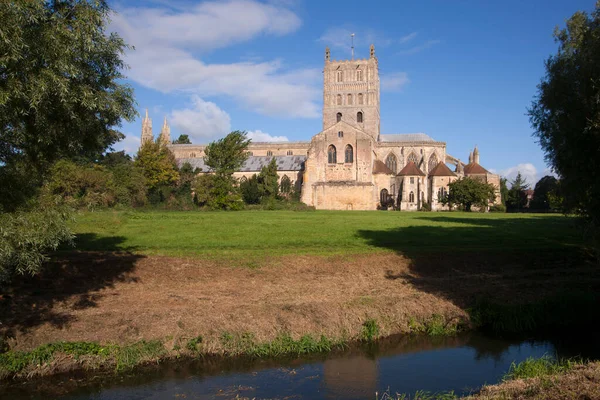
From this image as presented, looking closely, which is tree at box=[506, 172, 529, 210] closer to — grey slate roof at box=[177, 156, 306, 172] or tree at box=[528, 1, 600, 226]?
grey slate roof at box=[177, 156, 306, 172]

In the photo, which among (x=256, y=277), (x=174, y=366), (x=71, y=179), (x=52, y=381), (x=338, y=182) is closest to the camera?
(x=52, y=381)

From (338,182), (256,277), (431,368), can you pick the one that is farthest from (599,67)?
(338,182)

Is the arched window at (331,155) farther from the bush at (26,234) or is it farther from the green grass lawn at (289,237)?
the bush at (26,234)

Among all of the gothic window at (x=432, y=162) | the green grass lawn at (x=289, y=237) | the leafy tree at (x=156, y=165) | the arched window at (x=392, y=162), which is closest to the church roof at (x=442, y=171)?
the gothic window at (x=432, y=162)

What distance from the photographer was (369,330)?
13.9 meters

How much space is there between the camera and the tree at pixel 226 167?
51.3 meters

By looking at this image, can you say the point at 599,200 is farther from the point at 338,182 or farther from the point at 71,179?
the point at 338,182

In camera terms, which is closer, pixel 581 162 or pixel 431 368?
pixel 431 368

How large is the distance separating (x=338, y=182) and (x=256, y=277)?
153 ft

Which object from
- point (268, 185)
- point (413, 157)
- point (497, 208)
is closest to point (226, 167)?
point (268, 185)

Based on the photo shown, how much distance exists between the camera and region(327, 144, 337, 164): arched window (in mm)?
65500

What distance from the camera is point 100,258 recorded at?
18375mm

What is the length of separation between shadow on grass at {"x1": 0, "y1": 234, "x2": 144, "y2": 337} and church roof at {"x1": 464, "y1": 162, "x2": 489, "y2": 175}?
60.9 metres

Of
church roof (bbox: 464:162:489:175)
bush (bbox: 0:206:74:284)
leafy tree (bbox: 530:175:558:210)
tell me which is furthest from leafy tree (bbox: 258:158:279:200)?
bush (bbox: 0:206:74:284)
